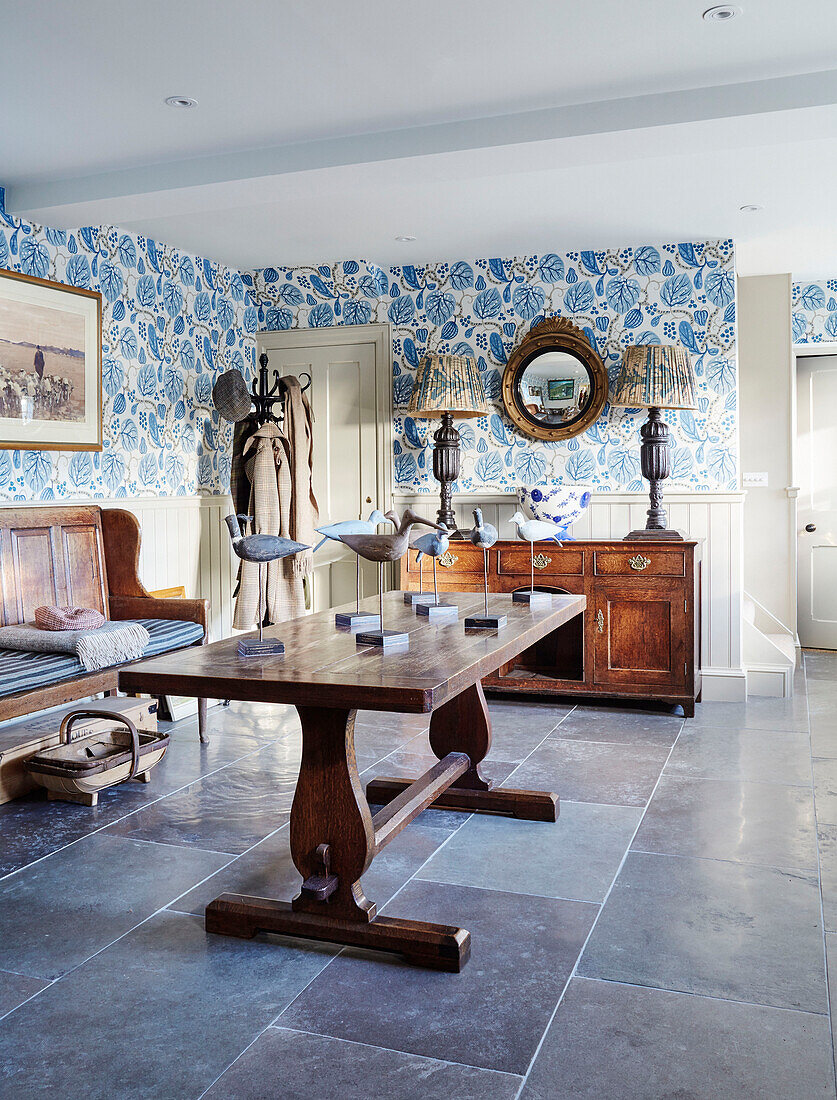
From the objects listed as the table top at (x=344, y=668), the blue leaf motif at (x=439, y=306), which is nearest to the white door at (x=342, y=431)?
the blue leaf motif at (x=439, y=306)

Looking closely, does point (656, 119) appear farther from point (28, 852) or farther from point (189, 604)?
point (28, 852)

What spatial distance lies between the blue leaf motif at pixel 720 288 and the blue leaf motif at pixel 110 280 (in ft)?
9.92

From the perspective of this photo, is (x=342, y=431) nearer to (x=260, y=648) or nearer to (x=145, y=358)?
(x=145, y=358)

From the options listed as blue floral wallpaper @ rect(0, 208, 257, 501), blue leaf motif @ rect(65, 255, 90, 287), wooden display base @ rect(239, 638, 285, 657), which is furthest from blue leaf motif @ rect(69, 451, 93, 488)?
wooden display base @ rect(239, 638, 285, 657)

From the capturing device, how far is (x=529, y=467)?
17.3 ft

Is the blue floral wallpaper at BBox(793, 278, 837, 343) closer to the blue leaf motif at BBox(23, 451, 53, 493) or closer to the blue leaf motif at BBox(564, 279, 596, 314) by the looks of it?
the blue leaf motif at BBox(564, 279, 596, 314)

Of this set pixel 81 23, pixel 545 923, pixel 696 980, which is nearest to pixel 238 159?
A: pixel 81 23

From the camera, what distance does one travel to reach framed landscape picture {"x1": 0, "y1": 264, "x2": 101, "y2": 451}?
158 inches

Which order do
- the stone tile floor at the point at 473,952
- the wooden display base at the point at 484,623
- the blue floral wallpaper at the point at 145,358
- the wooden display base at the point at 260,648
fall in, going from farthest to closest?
the blue floral wallpaper at the point at 145,358, the wooden display base at the point at 484,623, the wooden display base at the point at 260,648, the stone tile floor at the point at 473,952

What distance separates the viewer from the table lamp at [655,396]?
15.2ft

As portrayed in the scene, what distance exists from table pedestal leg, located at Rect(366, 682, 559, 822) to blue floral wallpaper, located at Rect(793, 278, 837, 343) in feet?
13.6

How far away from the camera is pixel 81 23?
2625mm

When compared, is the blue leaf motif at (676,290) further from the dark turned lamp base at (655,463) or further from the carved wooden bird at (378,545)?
the carved wooden bird at (378,545)

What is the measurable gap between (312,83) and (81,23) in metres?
0.71
